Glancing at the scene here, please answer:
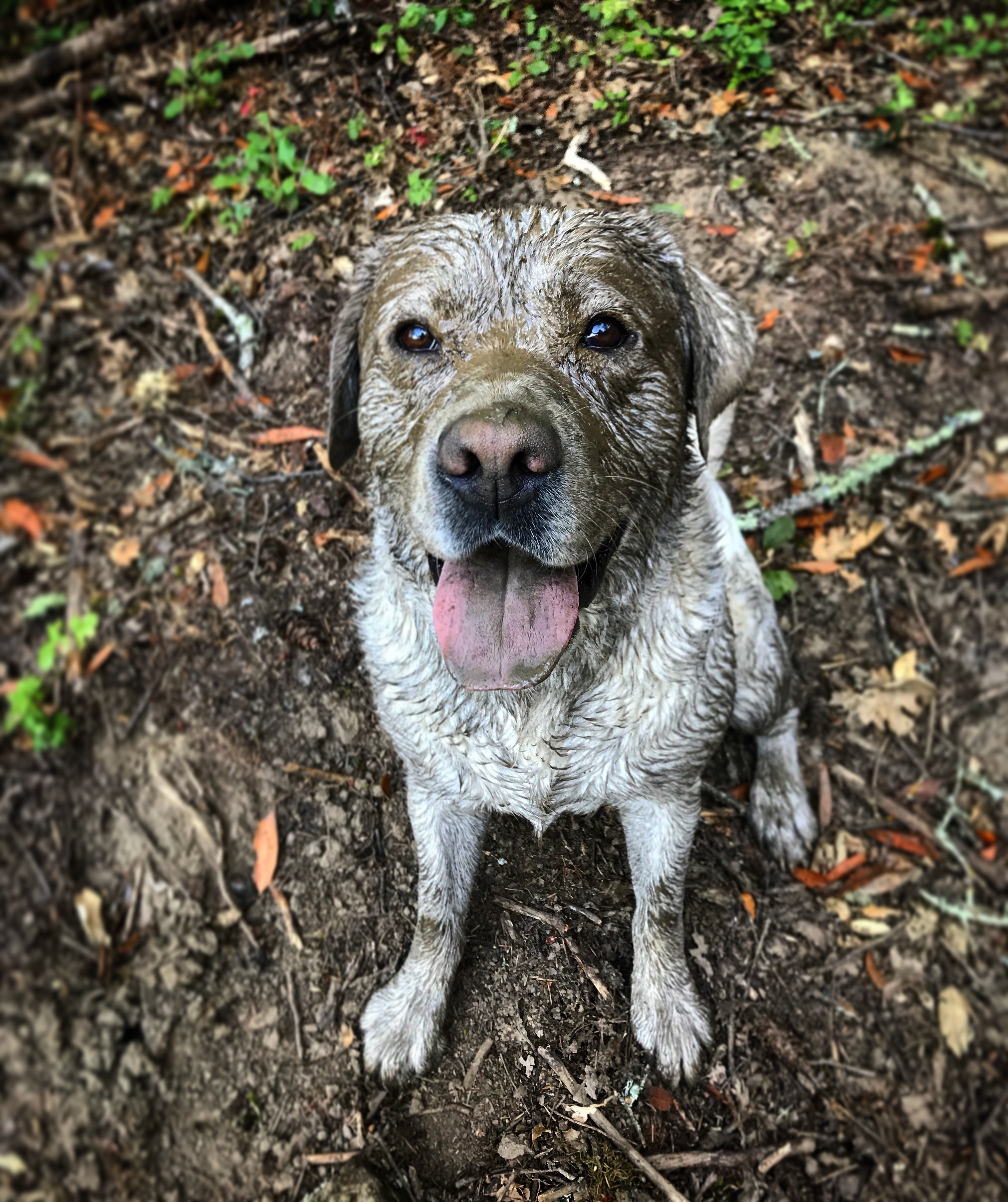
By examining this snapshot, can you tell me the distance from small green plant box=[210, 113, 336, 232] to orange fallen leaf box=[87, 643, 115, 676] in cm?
184

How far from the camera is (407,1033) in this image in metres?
2.57

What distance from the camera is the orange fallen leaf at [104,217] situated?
103 inches

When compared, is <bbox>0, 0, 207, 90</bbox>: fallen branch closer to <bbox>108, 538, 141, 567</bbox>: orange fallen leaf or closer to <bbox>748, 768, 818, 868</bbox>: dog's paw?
<bbox>108, 538, 141, 567</bbox>: orange fallen leaf

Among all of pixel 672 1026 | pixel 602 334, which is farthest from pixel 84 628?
pixel 672 1026

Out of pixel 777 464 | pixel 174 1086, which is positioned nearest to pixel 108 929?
pixel 174 1086

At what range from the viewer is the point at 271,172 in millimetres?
2795

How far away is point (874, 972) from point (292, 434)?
3371 millimetres

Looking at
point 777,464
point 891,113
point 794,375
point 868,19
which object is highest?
point 868,19

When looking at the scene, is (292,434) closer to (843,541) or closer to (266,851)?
(266,851)

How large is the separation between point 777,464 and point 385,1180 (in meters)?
3.37

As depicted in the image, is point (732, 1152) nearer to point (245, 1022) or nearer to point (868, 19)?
point (245, 1022)

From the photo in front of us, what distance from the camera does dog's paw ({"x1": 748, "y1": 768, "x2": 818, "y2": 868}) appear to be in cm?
309

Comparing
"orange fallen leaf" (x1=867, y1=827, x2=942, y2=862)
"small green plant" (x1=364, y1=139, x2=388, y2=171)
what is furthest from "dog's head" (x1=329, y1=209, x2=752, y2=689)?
"orange fallen leaf" (x1=867, y1=827, x2=942, y2=862)

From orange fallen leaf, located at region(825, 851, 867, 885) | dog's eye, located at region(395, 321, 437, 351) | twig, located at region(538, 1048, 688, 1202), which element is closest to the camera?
twig, located at region(538, 1048, 688, 1202)
